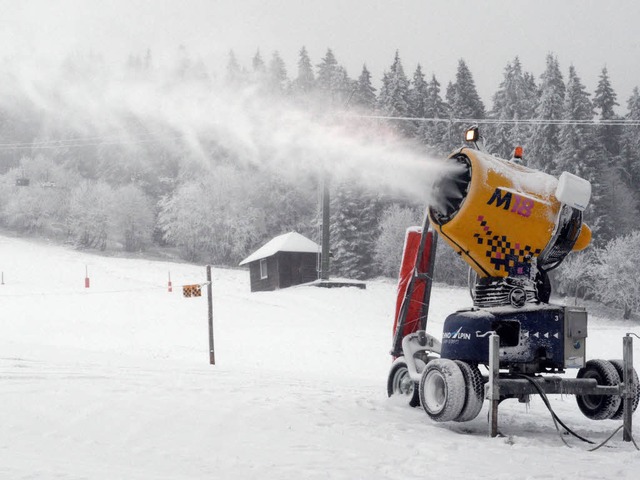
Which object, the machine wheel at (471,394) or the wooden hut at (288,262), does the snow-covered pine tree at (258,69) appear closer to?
the wooden hut at (288,262)

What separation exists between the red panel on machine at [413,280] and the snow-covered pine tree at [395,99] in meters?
57.8

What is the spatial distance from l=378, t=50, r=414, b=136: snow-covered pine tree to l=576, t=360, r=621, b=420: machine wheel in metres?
59.7

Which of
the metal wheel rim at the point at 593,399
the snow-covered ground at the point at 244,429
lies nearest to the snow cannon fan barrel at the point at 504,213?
the metal wheel rim at the point at 593,399

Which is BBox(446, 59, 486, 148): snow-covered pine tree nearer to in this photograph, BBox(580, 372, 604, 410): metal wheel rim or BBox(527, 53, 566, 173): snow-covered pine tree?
BBox(527, 53, 566, 173): snow-covered pine tree

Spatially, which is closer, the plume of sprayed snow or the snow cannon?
the snow cannon

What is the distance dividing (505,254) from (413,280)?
2005 millimetres

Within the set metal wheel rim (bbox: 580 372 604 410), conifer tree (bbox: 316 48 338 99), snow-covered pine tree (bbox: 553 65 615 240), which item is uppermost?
conifer tree (bbox: 316 48 338 99)

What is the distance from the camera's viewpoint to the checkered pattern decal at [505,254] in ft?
28.3

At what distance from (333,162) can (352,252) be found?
170 ft

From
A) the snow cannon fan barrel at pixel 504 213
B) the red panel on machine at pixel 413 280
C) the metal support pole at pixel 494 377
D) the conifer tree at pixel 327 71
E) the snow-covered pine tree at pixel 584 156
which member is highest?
the conifer tree at pixel 327 71

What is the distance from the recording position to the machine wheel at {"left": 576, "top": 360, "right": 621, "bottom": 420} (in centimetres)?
875

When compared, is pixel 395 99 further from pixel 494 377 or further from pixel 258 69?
pixel 494 377

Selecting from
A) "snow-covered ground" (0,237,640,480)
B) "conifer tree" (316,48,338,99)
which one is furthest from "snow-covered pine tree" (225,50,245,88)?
"snow-covered ground" (0,237,640,480)

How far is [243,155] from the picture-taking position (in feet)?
265
